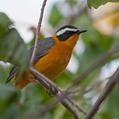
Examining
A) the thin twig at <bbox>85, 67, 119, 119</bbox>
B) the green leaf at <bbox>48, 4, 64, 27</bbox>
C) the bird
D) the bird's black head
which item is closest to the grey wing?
the bird

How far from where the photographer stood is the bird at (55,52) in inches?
209

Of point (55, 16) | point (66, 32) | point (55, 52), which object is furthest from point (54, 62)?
point (66, 32)

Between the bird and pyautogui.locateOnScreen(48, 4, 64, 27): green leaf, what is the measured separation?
27 cm

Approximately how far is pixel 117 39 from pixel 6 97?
2.80 metres

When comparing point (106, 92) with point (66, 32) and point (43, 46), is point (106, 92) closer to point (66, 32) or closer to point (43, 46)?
point (43, 46)

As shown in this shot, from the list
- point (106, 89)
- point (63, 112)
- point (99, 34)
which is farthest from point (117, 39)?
point (106, 89)

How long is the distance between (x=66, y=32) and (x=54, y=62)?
694mm

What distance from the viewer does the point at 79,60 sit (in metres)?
4.40

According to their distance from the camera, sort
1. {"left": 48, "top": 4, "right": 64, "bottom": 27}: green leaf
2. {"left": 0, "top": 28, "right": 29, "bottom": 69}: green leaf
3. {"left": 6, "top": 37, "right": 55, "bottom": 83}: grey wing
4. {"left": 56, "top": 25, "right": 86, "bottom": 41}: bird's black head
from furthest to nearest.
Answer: {"left": 56, "top": 25, "right": 86, "bottom": 41}: bird's black head
{"left": 6, "top": 37, "right": 55, "bottom": 83}: grey wing
{"left": 48, "top": 4, "right": 64, "bottom": 27}: green leaf
{"left": 0, "top": 28, "right": 29, "bottom": 69}: green leaf

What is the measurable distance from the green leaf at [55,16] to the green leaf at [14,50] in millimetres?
3681

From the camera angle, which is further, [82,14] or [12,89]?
[82,14]

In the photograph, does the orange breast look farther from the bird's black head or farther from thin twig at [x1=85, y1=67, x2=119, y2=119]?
thin twig at [x1=85, y1=67, x2=119, y2=119]

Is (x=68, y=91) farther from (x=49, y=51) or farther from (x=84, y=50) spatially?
(x=49, y=51)

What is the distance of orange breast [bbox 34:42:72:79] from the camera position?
531cm
